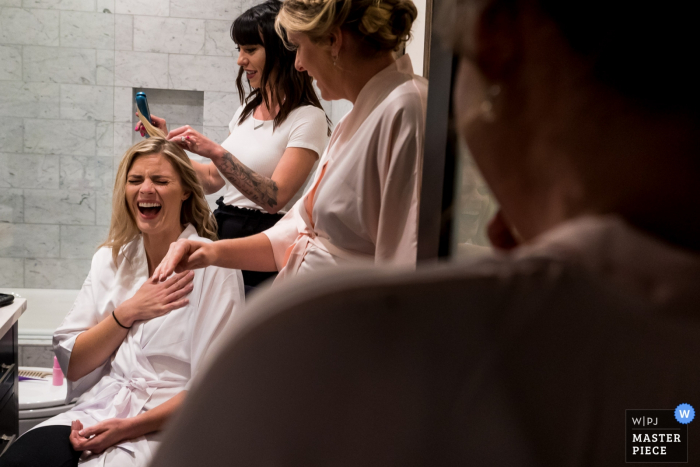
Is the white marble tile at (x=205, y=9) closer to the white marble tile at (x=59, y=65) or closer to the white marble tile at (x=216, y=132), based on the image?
the white marble tile at (x=59, y=65)

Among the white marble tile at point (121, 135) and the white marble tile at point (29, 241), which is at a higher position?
the white marble tile at point (121, 135)

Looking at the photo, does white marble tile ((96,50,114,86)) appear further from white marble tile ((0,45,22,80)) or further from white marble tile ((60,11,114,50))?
white marble tile ((0,45,22,80))

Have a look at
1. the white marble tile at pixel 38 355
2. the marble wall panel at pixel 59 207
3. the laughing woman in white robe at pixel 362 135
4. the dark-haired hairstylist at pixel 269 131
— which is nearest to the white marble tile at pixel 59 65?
the marble wall panel at pixel 59 207

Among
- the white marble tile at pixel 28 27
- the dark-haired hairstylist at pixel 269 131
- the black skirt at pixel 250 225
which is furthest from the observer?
the white marble tile at pixel 28 27

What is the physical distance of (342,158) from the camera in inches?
30.7

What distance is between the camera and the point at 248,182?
1.42 meters

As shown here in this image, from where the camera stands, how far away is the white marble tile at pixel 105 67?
3.35 m

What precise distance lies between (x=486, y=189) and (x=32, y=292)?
376 cm

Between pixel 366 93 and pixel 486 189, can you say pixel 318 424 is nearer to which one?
pixel 486 189

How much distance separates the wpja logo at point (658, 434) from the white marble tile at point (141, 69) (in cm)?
359

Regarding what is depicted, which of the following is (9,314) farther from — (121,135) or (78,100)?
(78,100)

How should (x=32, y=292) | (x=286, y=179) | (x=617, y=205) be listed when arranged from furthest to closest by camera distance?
(x=32, y=292), (x=286, y=179), (x=617, y=205)

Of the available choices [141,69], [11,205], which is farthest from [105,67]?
[11,205]

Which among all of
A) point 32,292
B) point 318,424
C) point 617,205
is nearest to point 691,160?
point 617,205
